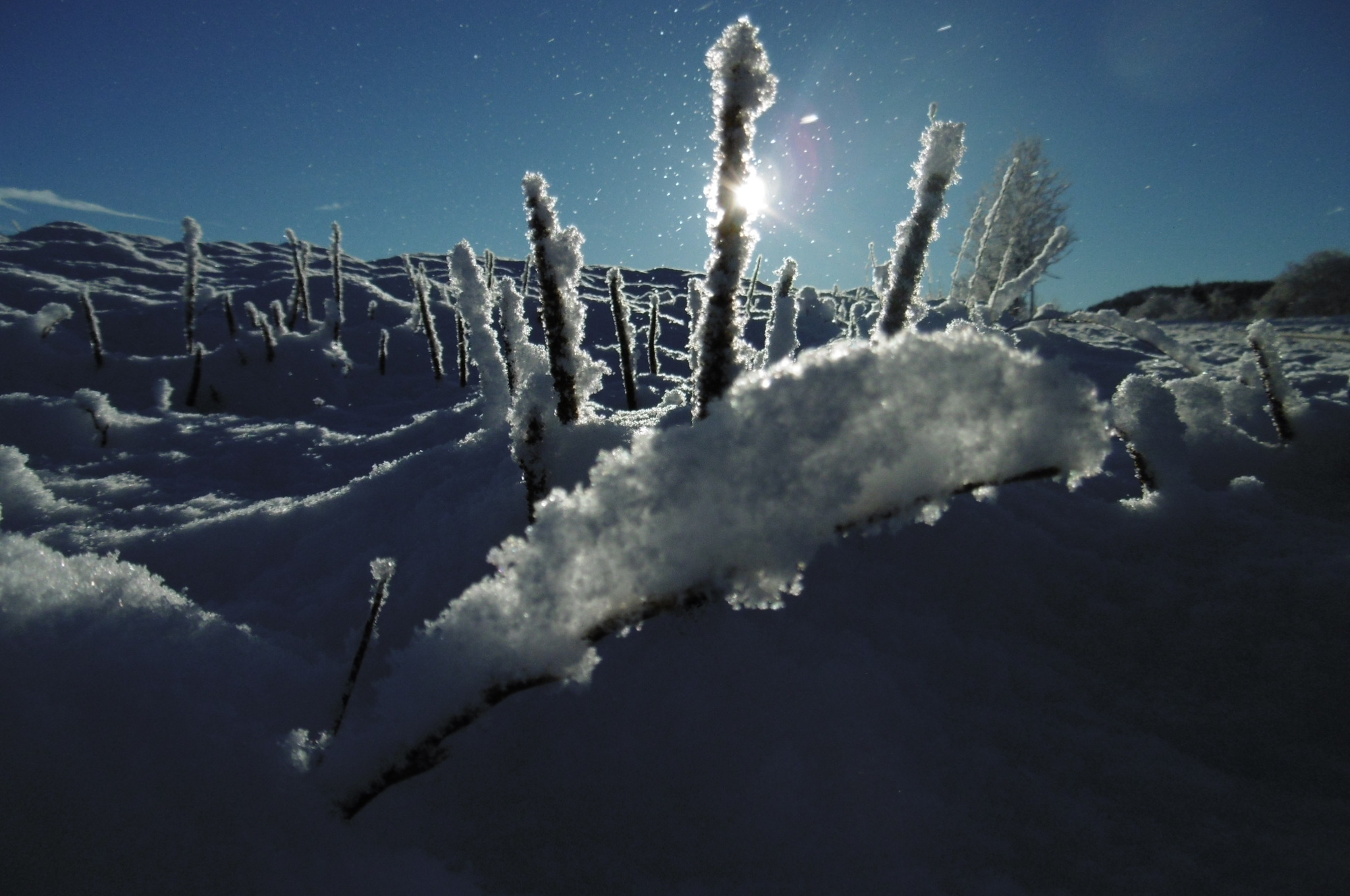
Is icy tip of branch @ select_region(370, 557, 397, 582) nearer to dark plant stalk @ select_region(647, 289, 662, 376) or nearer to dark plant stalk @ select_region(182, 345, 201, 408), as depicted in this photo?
dark plant stalk @ select_region(647, 289, 662, 376)

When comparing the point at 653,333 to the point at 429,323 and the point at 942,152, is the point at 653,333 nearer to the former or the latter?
the point at 429,323

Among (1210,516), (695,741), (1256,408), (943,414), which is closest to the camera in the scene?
(943,414)

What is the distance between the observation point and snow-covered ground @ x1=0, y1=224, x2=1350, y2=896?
0.74 metres

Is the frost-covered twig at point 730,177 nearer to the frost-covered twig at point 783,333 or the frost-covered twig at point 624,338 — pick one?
the frost-covered twig at point 783,333

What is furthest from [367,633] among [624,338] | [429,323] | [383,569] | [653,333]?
[429,323]

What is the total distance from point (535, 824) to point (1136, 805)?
2.93 feet

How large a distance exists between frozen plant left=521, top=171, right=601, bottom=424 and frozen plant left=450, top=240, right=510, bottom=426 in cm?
115

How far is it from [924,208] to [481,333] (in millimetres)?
1963

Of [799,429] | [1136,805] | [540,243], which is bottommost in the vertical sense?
[1136,805]

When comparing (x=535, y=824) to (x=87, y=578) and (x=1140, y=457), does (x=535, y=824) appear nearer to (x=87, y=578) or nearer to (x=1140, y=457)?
(x=87, y=578)

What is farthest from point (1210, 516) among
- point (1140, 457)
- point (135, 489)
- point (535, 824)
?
point (135, 489)

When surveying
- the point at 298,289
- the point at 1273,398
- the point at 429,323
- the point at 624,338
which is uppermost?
the point at 298,289

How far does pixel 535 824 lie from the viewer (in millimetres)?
942

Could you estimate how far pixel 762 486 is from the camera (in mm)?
722
